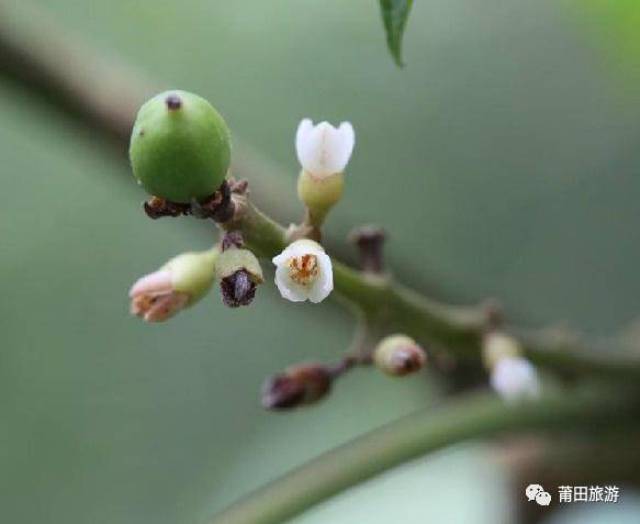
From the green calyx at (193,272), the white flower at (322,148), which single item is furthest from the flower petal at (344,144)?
the green calyx at (193,272)

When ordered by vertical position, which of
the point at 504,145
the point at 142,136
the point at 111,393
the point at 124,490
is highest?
the point at 504,145

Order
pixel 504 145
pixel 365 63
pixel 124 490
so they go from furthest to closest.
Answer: pixel 365 63 < pixel 504 145 < pixel 124 490

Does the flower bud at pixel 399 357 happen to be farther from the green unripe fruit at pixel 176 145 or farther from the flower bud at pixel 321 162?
the green unripe fruit at pixel 176 145

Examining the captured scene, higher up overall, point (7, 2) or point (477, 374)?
point (7, 2)

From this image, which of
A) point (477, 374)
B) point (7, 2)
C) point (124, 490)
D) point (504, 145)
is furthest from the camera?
point (504, 145)

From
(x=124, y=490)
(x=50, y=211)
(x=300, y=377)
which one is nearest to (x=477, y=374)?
(x=300, y=377)

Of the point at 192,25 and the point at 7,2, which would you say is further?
the point at 192,25

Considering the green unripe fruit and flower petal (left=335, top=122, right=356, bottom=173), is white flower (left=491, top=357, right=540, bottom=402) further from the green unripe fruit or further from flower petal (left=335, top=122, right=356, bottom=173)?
the green unripe fruit

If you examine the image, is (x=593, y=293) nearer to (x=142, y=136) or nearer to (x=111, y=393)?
(x=111, y=393)

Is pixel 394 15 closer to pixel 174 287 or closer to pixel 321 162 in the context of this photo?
pixel 321 162
